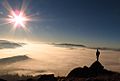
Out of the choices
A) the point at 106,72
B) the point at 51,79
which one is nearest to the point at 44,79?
the point at 51,79

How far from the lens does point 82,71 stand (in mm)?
103875

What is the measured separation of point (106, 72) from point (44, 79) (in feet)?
91.6

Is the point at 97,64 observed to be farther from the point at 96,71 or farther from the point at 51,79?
the point at 51,79

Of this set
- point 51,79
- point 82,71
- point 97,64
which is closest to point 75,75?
point 82,71

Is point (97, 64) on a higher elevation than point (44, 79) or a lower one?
higher

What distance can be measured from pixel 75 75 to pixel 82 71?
338 centimetres

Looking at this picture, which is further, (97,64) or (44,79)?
(97,64)

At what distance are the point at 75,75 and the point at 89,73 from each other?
20.7 ft

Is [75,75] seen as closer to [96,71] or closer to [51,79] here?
[96,71]

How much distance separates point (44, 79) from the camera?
8694 cm

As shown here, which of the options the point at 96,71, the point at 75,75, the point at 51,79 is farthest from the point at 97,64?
the point at 51,79

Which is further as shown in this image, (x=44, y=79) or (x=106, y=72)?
(x=106, y=72)

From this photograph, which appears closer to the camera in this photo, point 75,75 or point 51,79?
point 51,79

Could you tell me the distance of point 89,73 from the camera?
101 metres
